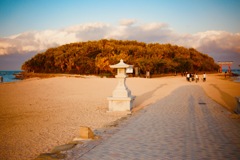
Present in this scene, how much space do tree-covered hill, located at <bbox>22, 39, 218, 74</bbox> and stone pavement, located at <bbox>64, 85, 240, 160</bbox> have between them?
40.1 m

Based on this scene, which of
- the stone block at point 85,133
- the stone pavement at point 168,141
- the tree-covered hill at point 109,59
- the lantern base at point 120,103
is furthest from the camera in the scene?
the tree-covered hill at point 109,59

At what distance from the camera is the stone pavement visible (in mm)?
4949

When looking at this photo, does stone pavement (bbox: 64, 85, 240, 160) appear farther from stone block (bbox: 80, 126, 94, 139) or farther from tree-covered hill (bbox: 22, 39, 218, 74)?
tree-covered hill (bbox: 22, 39, 218, 74)

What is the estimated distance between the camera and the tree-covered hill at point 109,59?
50.5m

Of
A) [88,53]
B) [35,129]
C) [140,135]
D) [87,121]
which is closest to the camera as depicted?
[140,135]

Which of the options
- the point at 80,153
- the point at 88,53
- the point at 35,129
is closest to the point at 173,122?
the point at 80,153

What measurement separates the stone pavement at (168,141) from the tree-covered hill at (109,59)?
132ft

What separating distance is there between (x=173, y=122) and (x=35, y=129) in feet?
15.4

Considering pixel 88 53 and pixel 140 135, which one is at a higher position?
pixel 88 53

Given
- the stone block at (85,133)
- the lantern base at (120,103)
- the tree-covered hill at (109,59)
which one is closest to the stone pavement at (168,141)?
the stone block at (85,133)

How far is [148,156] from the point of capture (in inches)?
193

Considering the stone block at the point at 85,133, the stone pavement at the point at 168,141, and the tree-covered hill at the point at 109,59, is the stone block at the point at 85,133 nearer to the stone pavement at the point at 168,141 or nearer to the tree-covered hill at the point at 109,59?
the stone pavement at the point at 168,141

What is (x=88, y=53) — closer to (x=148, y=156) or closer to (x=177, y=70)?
(x=177, y=70)

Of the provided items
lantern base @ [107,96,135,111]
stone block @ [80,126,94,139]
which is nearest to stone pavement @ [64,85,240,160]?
stone block @ [80,126,94,139]
